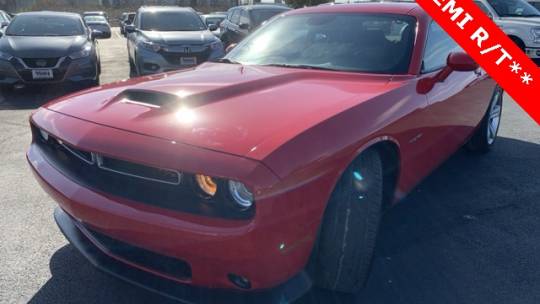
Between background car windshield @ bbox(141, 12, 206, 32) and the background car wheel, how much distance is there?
6.78 metres

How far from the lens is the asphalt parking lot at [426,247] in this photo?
2504mm

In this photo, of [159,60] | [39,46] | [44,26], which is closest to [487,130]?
[159,60]

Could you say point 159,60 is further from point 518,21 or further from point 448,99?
point 518,21

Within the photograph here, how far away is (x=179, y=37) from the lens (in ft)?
29.6

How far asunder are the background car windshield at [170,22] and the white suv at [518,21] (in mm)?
6410

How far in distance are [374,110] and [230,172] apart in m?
1.03

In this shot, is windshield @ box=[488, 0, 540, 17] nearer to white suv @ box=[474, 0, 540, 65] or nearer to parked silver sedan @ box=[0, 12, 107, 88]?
white suv @ box=[474, 0, 540, 65]

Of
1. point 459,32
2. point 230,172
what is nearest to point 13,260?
point 230,172

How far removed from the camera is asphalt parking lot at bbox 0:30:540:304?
2.50 metres

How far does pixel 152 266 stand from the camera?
2.02m

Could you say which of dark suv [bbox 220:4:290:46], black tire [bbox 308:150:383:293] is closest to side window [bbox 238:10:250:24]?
dark suv [bbox 220:4:290:46]

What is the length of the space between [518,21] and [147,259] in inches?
435

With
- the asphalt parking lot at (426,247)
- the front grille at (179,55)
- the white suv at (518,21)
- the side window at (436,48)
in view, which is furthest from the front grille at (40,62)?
the white suv at (518,21)

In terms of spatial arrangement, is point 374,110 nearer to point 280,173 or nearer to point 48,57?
point 280,173
